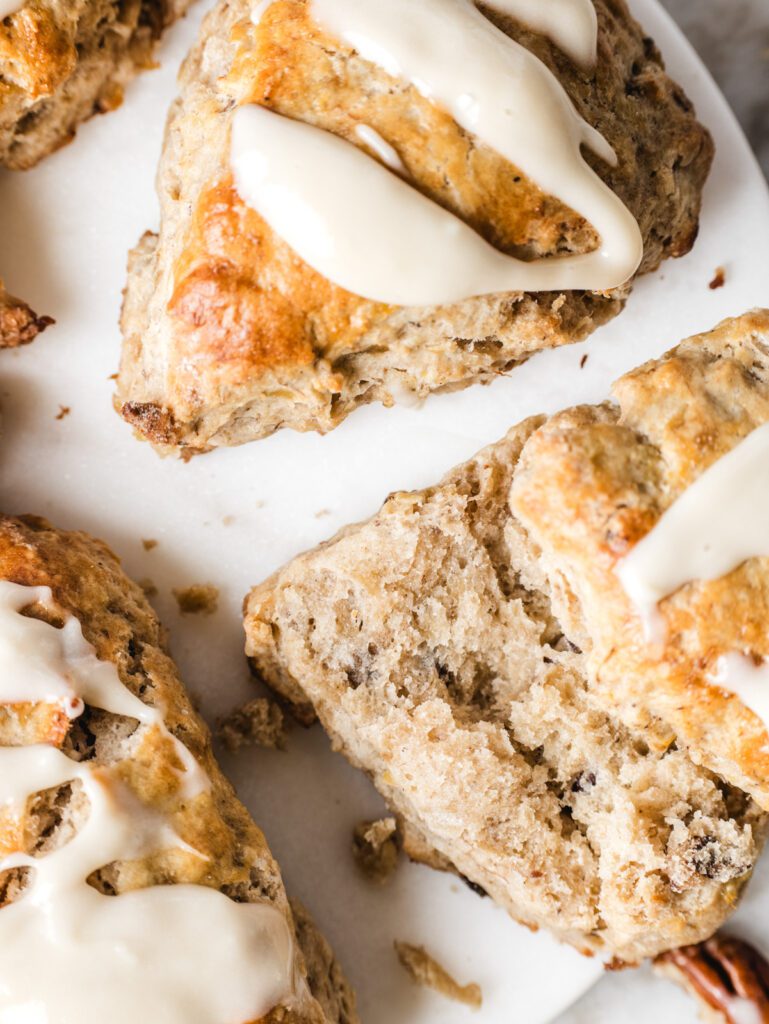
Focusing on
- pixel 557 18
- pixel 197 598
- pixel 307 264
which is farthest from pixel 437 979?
pixel 557 18

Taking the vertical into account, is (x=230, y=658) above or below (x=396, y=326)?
below

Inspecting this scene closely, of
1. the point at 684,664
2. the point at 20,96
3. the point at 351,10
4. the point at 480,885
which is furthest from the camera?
the point at 480,885

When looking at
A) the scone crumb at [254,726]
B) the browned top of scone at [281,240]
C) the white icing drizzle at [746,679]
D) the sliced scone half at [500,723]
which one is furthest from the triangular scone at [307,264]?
the white icing drizzle at [746,679]

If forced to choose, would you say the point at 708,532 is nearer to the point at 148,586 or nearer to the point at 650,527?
the point at 650,527

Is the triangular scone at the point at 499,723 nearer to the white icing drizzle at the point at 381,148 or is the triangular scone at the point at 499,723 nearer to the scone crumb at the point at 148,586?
the scone crumb at the point at 148,586

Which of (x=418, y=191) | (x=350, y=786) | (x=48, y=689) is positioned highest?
(x=418, y=191)

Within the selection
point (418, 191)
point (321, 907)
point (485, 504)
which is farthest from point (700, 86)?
point (321, 907)

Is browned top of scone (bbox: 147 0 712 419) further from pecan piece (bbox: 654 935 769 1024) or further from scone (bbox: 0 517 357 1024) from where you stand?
pecan piece (bbox: 654 935 769 1024)

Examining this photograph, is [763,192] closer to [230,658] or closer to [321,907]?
[230,658]
